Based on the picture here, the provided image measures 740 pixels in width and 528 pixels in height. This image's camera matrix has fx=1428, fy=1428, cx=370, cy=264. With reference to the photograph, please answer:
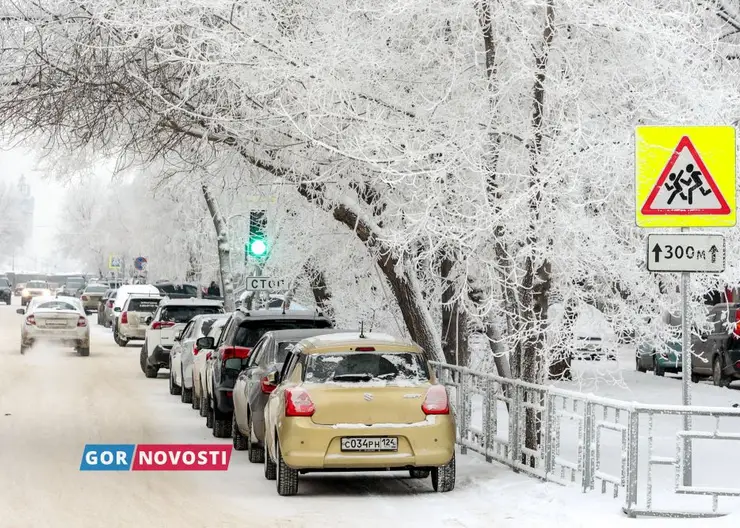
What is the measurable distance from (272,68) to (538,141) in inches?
114

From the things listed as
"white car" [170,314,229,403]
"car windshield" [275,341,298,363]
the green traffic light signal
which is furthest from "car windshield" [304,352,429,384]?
the green traffic light signal

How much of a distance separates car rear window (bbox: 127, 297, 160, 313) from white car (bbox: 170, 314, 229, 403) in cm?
1603

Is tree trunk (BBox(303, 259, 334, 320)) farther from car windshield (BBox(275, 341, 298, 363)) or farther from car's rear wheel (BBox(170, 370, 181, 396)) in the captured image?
car windshield (BBox(275, 341, 298, 363))

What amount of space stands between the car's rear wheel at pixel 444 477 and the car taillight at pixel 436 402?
521 mm

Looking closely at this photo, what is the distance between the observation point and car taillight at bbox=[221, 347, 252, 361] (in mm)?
19062

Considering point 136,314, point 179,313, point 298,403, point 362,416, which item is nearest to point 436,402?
point 362,416

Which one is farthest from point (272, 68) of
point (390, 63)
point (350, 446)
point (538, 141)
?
point (350, 446)

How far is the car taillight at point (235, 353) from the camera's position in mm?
19062

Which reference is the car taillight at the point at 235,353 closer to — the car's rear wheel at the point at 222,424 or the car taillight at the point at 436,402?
the car's rear wheel at the point at 222,424

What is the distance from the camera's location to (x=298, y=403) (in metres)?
13.0

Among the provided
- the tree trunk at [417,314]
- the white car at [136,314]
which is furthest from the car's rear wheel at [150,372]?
the tree trunk at [417,314]

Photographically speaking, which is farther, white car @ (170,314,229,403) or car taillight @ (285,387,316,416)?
white car @ (170,314,229,403)

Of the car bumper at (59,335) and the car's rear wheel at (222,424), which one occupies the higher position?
the car bumper at (59,335)

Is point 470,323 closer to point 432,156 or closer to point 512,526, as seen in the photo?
point 432,156
